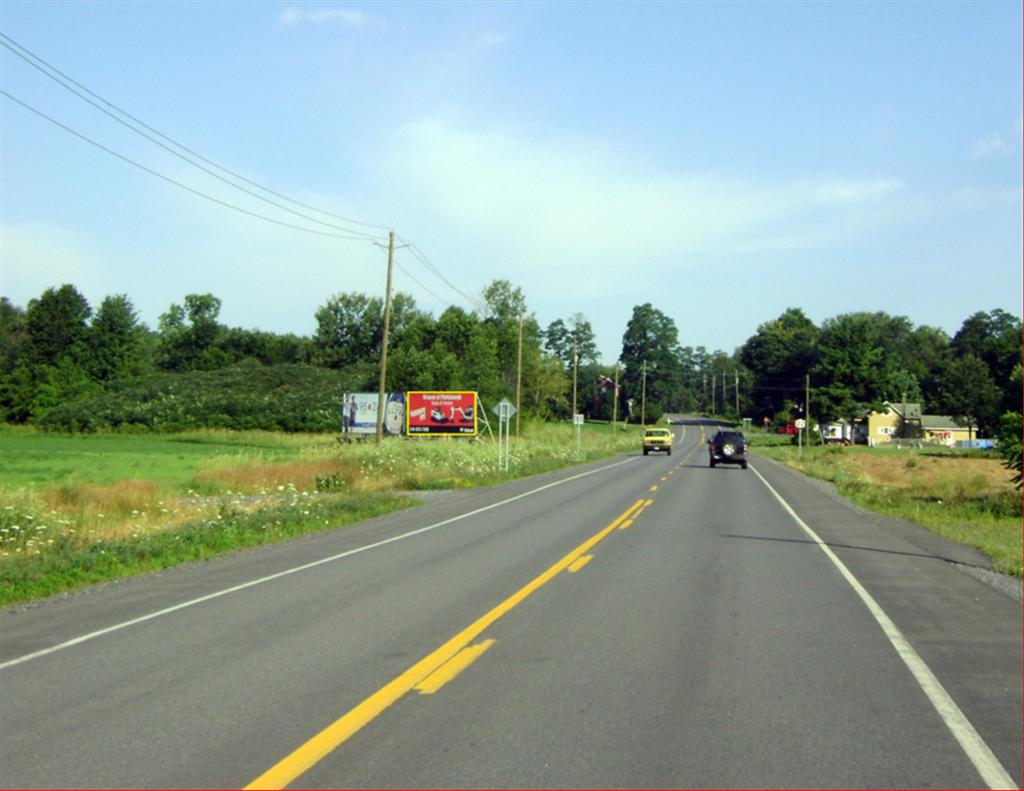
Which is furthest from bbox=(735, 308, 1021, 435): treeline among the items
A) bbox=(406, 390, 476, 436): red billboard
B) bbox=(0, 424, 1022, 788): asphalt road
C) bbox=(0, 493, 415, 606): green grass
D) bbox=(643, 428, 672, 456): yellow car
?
bbox=(0, 424, 1022, 788): asphalt road

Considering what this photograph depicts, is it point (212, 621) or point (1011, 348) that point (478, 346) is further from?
point (212, 621)

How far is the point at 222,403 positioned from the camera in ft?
281

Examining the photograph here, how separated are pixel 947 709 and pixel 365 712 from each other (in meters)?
3.97

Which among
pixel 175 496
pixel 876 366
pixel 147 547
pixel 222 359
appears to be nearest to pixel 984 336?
pixel 876 366

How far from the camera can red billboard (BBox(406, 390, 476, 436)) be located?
191ft

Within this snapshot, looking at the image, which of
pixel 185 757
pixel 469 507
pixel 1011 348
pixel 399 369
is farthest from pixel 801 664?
pixel 1011 348

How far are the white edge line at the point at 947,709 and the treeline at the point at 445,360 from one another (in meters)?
60.3

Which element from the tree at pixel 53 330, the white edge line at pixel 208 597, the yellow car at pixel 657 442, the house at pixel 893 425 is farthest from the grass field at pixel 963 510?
the tree at pixel 53 330

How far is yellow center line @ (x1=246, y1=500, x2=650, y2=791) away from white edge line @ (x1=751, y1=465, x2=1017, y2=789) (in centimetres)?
365

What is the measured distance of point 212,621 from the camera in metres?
10.1

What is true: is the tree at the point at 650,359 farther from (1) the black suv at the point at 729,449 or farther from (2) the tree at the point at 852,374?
(1) the black suv at the point at 729,449

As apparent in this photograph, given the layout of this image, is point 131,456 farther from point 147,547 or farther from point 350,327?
point 350,327

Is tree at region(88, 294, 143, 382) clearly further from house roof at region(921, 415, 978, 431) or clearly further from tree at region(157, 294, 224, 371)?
house roof at region(921, 415, 978, 431)

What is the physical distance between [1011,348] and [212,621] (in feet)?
361
